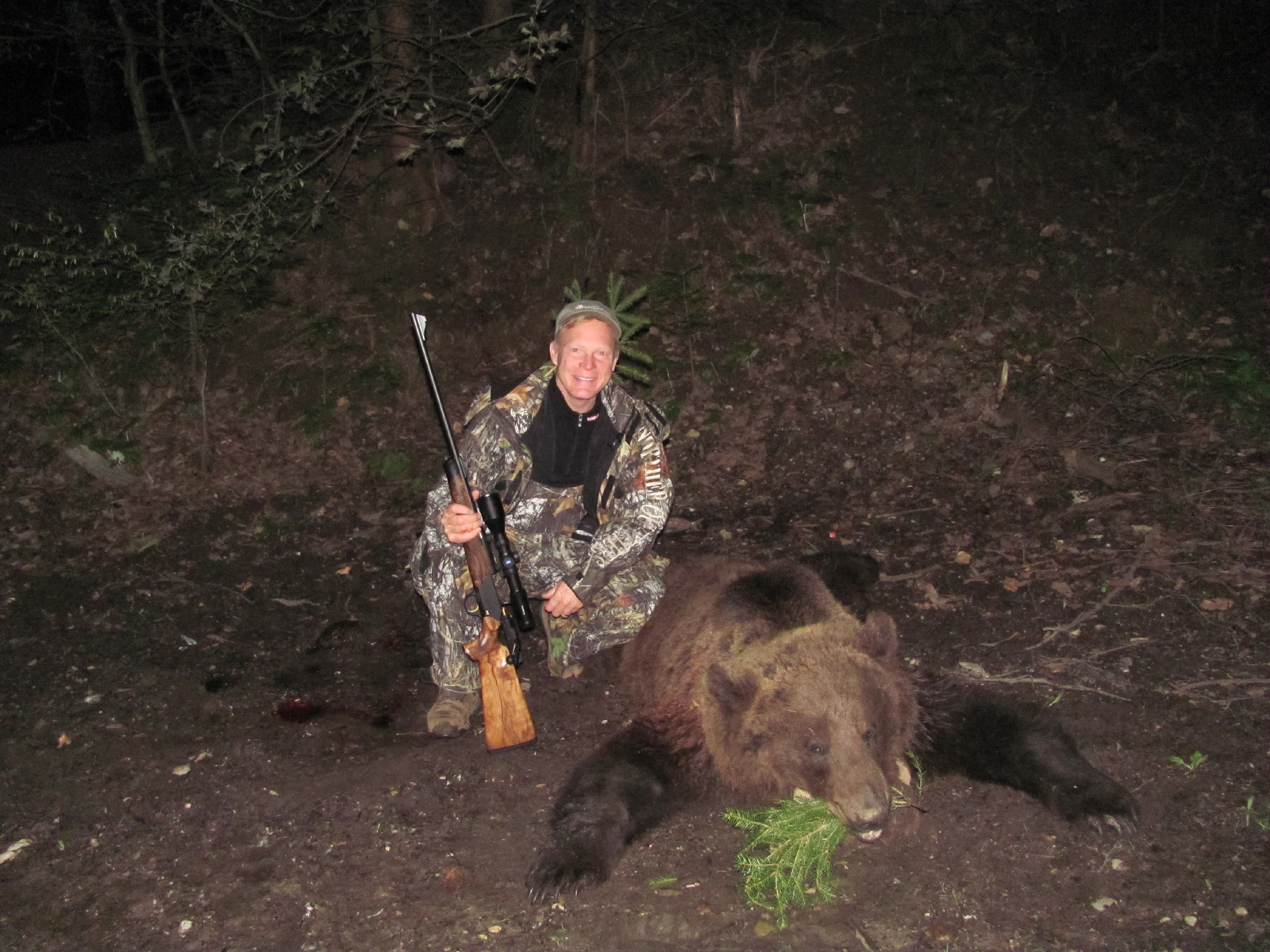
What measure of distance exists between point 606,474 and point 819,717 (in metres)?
1.76

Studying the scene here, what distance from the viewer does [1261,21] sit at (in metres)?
9.09

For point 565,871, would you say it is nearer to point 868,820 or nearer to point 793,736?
point 793,736

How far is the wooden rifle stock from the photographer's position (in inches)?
175

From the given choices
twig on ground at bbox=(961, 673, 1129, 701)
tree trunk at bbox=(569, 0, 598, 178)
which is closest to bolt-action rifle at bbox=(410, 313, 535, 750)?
twig on ground at bbox=(961, 673, 1129, 701)

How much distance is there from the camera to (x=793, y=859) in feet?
11.5

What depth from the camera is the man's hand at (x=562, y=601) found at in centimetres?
448

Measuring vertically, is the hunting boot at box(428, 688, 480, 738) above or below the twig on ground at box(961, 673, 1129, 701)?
above

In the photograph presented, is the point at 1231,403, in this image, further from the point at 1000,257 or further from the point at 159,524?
the point at 159,524

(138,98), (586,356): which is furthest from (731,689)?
(138,98)

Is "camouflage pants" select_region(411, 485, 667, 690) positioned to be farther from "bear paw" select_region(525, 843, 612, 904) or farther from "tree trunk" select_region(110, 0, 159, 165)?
"tree trunk" select_region(110, 0, 159, 165)

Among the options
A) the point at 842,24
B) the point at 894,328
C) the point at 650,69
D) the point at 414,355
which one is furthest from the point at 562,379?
the point at 842,24

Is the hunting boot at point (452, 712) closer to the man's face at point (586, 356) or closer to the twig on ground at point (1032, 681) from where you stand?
the man's face at point (586, 356)

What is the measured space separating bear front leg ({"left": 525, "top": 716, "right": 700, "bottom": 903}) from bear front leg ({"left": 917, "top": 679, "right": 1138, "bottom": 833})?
1.12m

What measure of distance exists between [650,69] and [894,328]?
3.93m
